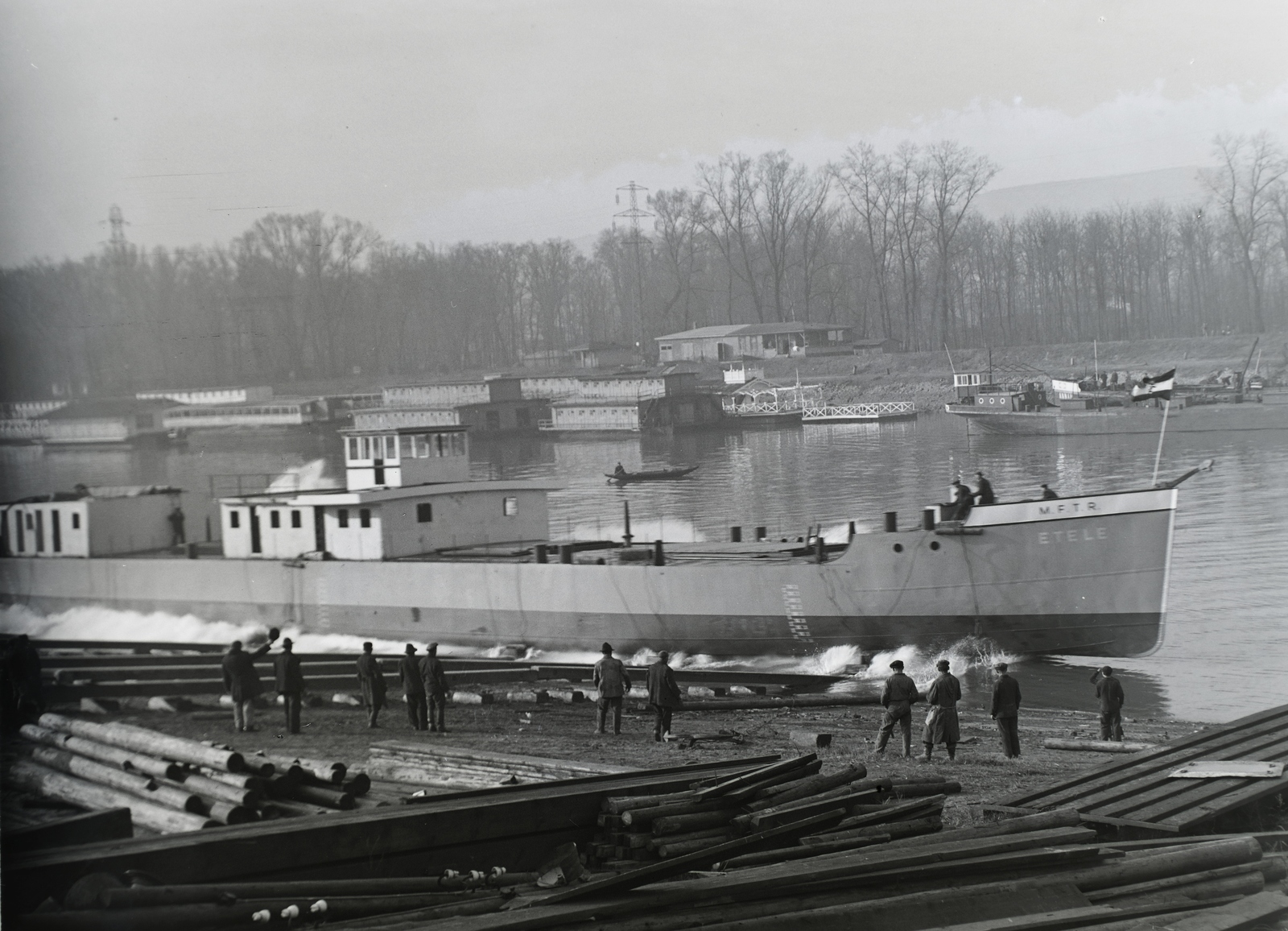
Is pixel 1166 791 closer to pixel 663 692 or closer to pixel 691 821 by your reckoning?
pixel 691 821

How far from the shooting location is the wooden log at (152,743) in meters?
5.54

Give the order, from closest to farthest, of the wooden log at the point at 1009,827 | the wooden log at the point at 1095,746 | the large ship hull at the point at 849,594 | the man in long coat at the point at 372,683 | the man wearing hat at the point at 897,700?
the wooden log at the point at 1009,827, the man wearing hat at the point at 897,700, the wooden log at the point at 1095,746, the man in long coat at the point at 372,683, the large ship hull at the point at 849,594

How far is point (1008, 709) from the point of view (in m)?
7.44

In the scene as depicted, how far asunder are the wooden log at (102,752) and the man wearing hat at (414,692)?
227 cm

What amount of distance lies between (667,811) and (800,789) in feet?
2.55

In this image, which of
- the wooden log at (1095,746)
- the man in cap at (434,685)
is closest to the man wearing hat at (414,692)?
the man in cap at (434,685)

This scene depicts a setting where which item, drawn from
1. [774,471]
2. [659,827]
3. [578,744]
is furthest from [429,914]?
[774,471]

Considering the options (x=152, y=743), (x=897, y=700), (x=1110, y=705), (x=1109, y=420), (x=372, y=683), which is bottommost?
(x=1110, y=705)

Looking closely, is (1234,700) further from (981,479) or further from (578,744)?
(578,744)

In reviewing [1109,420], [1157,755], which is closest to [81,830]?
[1157,755]

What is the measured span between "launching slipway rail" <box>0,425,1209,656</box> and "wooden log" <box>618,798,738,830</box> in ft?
23.9

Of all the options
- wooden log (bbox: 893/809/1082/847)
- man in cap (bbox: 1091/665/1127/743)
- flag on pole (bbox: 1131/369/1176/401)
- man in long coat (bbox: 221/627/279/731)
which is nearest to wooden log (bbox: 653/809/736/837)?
wooden log (bbox: 893/809/1082/847)

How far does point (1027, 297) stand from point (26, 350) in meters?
16.7

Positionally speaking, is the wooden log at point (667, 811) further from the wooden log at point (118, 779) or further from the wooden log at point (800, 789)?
the wooden log at point (118, 779)
